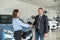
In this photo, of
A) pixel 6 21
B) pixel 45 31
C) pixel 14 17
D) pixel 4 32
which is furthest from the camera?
pixel 6 21

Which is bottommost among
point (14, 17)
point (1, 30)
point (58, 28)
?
point (58, 28)

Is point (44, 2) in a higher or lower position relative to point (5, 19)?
higher

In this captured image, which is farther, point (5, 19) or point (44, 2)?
point (44, 2)

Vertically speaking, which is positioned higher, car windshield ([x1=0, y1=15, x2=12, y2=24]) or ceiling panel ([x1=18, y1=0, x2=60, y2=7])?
ceiling panel ([x1=18, y1=0, x2=60, y2=7])

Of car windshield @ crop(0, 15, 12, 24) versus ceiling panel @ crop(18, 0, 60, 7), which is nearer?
car windshield @ crop(0, 15, 12, 24)

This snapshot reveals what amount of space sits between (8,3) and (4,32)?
3.97 m

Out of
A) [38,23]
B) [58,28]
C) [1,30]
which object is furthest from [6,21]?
[58,28]

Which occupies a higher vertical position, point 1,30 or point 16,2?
point 16,2

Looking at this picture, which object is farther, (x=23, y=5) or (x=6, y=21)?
(x=23, y=5)

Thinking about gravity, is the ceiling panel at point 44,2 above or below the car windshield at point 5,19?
above

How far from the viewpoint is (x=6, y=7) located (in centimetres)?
885

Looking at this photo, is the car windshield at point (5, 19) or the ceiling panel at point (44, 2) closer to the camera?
Answer: the car windshield at point (5, 19)

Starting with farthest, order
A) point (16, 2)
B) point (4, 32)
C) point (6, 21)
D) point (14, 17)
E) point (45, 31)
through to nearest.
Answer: point (16, 2) → point (6, 21) → point (4, 32) → point (45, 31) → point (14, 17)

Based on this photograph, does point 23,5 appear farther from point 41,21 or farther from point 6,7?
point 41,21
